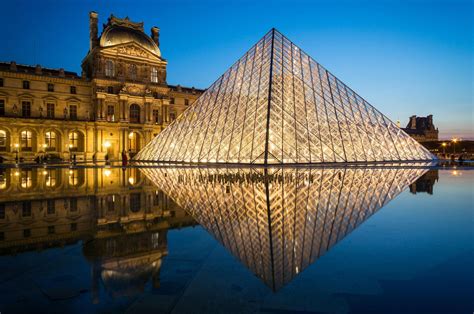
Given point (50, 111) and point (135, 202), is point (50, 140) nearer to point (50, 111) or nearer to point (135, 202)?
point (50, 111)

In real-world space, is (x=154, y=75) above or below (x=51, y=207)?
above

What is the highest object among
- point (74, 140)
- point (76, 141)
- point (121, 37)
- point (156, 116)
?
point (121, 37)

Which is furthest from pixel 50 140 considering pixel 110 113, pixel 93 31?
pixel 93 31

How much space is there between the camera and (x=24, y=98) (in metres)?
39.6

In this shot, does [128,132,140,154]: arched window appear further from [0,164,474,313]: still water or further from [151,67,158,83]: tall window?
[0,164,474,313]: still water

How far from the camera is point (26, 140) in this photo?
39188 mm

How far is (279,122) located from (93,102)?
33.2m

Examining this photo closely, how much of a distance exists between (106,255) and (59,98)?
45659mm

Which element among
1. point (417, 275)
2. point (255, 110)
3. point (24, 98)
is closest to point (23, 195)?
point (417, 275)

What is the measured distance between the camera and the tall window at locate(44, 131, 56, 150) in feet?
133

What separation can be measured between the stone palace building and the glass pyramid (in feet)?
67.1

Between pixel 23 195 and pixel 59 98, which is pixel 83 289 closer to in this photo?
pixel 23 195

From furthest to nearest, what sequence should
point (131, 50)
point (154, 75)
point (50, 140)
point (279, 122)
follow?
point (154, 75) → point (131, 50) → point (50, 140) → point (279, 122)

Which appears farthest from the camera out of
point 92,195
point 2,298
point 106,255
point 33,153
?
point 33,153
